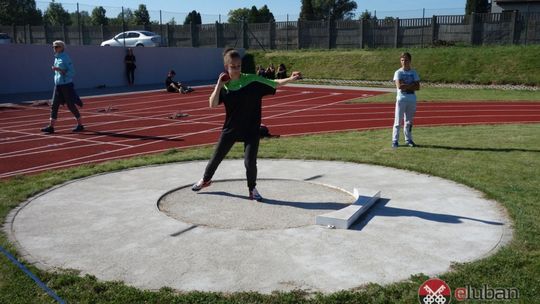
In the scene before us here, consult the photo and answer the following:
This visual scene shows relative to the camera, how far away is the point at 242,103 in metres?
6.18

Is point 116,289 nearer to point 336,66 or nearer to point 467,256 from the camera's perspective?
point 467,256

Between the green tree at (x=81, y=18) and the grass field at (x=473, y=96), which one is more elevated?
the green tree at (x=81, y=18)

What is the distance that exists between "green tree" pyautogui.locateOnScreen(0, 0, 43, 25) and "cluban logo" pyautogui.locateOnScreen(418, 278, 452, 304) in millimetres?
38702

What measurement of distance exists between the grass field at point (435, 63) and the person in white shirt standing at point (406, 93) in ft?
66.9

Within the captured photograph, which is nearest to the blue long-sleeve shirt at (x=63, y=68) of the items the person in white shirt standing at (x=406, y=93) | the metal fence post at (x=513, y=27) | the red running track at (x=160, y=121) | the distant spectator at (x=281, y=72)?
the red running track at (x=160, y=121)

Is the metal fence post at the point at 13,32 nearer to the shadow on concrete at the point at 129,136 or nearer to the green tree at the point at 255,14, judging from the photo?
the green tree at the point at 255,14

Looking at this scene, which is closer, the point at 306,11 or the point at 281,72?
the point at 281,72

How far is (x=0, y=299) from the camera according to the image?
3.73m

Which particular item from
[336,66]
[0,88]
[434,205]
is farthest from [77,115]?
[336,66]

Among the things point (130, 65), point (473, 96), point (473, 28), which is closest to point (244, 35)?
A: point (130, 65)

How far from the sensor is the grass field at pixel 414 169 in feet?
12.3

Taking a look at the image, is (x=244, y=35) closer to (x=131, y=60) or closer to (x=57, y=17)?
(x=57, y=17)

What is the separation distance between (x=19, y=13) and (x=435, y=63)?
99.6 feet

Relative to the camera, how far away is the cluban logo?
3658 mm
